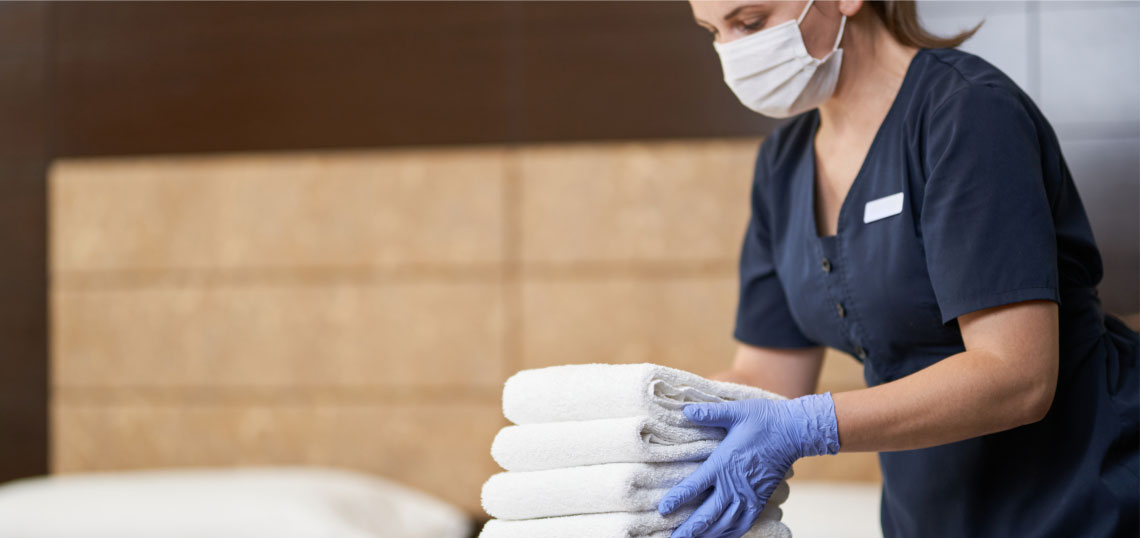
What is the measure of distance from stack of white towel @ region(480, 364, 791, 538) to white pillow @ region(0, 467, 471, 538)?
43.2 inches

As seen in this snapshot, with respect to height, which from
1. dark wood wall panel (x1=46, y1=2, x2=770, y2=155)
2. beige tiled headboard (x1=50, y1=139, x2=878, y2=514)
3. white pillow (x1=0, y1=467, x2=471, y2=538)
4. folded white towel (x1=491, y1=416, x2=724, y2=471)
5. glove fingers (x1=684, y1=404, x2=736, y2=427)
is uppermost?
dark wood wall panel (x1=46, y1=2, x2=770, y2=155)

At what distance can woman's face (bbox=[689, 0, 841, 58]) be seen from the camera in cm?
106

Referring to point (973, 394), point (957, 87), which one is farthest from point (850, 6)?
point (973, 394)

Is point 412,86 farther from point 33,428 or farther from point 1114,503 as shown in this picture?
point 1114,503

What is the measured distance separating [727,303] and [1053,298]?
4.71 ft

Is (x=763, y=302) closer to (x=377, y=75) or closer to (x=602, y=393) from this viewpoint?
(x=602, y=393)

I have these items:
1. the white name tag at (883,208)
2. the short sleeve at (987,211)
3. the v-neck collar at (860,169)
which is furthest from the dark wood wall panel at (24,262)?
the short sleeve at (987,211)

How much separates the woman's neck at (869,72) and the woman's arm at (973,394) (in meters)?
0.31

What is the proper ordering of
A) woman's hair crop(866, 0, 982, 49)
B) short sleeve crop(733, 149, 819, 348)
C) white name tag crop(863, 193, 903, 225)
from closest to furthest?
white name tag crop(863, 193, 903, 225)
woman's hair crop(866, 0, 982, 49)
short sleeve crop(733, 149, 819, 348)

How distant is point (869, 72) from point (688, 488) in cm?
54

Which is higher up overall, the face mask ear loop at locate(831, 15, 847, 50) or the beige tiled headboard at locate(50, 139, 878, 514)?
the face mask ear loop at locate(831, 15, 847, 50)

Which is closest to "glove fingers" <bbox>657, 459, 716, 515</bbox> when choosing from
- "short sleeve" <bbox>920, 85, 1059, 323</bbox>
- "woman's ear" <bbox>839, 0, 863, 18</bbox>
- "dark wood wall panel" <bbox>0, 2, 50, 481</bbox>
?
"short sleeve" <bbox>920, 85, 1059, 323</bbox>

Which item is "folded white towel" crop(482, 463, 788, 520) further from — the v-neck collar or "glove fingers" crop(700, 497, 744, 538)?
the v-neck collar

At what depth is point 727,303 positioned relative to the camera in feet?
7.54
